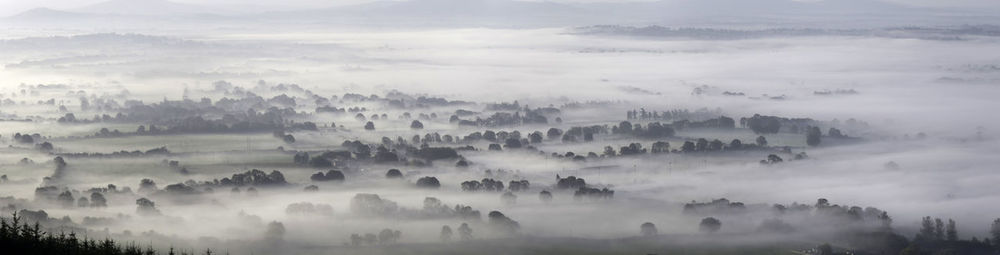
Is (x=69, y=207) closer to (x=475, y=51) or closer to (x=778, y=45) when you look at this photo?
(x=475, y=51)


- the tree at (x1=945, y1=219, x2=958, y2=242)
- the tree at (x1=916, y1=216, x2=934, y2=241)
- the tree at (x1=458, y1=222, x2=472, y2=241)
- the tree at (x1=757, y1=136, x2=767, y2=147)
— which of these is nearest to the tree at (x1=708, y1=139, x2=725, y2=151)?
the tree at (x1=757, y1=136, x2=767, y2=147)

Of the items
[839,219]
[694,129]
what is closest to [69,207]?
[839,219]

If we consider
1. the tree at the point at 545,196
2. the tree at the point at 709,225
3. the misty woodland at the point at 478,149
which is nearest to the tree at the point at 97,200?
the misty woodland at the point at 478,149

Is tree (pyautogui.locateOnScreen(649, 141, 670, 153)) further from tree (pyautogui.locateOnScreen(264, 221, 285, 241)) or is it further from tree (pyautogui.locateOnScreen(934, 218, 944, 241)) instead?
tree (pyautogui.locateOnScreen(264, 221, 285, 241))

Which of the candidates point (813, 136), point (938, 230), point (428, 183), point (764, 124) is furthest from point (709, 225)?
point (764, 124)

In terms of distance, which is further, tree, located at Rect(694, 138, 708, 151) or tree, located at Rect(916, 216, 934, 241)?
tree, located at Rect(694, 138, 708, 151)

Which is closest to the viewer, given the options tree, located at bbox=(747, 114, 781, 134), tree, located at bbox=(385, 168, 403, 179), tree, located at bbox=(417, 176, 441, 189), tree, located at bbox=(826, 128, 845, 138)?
tree, located at bbox=(417, 176, 441, 189)
